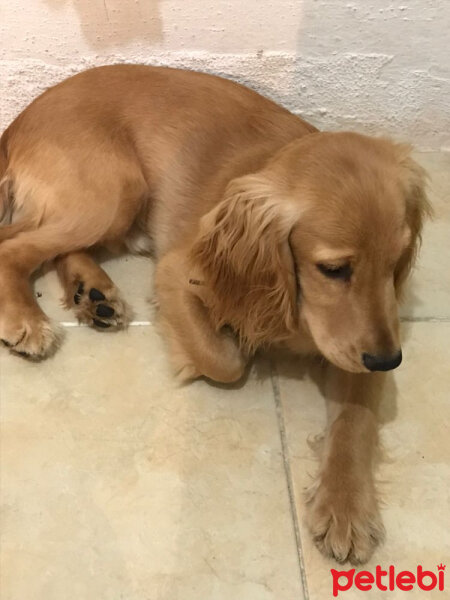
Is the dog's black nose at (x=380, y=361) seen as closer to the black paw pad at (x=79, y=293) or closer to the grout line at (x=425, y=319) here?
the grout line at (x=425, y=319)

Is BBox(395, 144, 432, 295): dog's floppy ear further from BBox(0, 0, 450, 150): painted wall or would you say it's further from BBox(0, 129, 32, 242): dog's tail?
BBox(0, 129, 32, 242): dog's tail

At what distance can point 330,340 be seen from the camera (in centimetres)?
127

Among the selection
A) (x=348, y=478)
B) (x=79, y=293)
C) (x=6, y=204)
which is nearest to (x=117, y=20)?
(x=6, y=204)

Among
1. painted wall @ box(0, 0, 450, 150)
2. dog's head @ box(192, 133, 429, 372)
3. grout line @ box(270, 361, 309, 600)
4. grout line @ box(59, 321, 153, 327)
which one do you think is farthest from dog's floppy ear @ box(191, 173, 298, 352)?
painted wall @ box(0, 0, 450, 150)

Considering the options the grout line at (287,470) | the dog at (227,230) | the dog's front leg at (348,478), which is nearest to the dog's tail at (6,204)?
the dog at (227,230)

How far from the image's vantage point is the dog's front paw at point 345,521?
127 centimetres

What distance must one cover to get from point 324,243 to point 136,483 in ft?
2.25

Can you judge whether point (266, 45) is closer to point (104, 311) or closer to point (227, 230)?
point (227, 230)

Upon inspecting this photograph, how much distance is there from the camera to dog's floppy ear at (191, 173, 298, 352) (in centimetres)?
129

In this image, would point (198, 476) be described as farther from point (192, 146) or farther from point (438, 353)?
point (192, 146)

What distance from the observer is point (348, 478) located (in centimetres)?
135

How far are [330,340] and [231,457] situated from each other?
388 mm

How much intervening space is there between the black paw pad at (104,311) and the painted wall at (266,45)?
82cm

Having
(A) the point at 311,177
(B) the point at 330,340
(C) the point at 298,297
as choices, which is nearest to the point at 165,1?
(A) the point at 311,177
